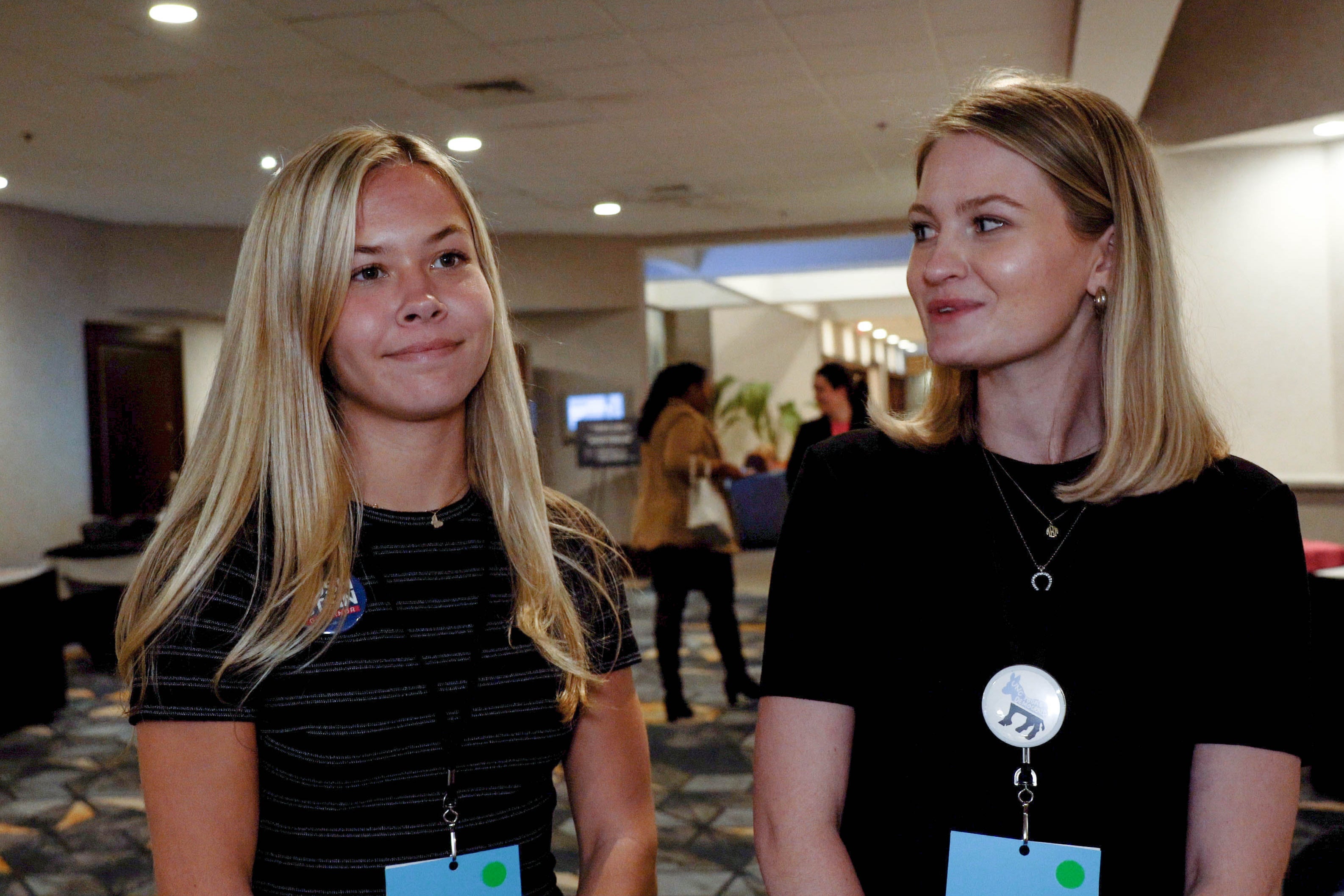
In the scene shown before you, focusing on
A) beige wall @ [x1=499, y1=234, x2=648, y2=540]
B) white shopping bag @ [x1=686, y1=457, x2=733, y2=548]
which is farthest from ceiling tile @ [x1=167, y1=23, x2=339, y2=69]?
beige wall @ [x1=499, y1=234, x2=648, y2=540]

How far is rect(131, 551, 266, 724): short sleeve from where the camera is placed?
1.23m

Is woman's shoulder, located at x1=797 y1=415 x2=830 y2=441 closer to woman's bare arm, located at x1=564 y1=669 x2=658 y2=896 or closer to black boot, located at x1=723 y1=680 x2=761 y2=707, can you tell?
black boot, located at x1=723 y1=680 x2=761 y2=707

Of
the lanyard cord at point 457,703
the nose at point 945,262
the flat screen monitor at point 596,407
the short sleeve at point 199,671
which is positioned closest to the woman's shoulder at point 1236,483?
the nose at point 945,262

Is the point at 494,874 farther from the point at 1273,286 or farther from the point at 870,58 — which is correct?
the point at 1273,286

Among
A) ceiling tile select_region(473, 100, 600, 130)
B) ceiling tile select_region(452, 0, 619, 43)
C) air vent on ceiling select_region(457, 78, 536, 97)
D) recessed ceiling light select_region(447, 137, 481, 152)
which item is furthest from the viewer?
recessed ceiling light select_region(447, 137, 481, 152)

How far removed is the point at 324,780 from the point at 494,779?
Answer: 190mm

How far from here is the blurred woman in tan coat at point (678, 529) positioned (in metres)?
5.50

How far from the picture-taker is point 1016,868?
4.12 ft

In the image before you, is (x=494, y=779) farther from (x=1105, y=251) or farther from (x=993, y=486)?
(x=1105, y=251)

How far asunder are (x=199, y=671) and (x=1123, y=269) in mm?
1130

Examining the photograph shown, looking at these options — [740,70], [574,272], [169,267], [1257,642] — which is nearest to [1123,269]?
[1257,642]

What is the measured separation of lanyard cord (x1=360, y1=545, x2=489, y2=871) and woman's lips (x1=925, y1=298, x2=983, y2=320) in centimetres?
64

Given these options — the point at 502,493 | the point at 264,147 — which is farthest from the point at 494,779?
the point at 264,147

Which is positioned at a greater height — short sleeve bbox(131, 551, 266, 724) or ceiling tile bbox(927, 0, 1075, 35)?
ceiling tile bbox(927, 0, 1075, 35)
